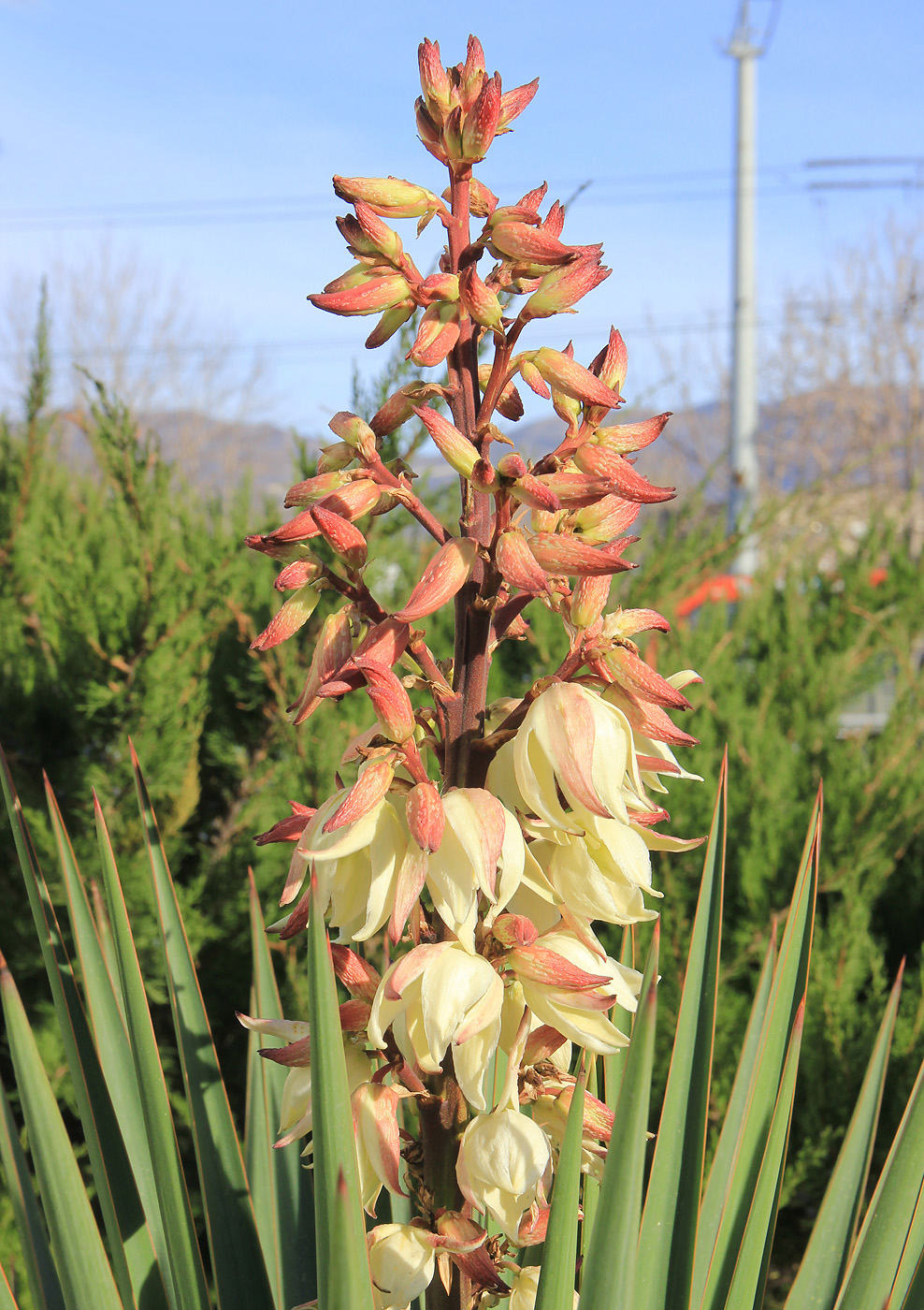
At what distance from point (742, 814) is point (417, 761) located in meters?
2.35

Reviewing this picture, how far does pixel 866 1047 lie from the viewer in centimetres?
269

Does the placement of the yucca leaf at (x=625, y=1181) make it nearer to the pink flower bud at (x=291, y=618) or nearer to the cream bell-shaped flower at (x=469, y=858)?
the cream bell-shaped flower at (x=469, y=858)

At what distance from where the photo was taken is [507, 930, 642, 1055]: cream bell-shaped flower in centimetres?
76

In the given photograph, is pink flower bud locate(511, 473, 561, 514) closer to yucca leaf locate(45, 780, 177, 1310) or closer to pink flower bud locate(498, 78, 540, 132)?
pink flower bud locate(498, 78, 540, 132)

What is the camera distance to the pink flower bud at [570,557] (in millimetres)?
776

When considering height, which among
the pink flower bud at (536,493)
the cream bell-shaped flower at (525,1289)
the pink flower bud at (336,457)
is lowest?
the cream bell-shaped flower at (525,1289)

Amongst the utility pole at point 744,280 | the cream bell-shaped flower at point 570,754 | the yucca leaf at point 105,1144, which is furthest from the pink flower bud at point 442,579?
the utility pole at point 744,280

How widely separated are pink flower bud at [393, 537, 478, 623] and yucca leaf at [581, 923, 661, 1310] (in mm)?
299

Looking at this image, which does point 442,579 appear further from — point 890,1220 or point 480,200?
point 890,1220

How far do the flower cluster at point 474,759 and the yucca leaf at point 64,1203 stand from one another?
0.70 ft

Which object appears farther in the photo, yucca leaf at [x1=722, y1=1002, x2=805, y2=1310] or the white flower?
yucca leaf at [x1=722, y1=1002, x2=805, y2=1310]

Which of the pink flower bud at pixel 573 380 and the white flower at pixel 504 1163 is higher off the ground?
the pink flower bud at pixel 573 380

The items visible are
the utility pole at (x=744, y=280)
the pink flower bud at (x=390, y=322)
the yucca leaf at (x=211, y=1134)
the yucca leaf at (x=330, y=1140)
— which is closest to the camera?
the yucca leaf at (x=330, y=1140)

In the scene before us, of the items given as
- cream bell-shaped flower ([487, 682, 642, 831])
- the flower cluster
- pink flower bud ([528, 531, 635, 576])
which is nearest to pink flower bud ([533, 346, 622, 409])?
the flower cluster
